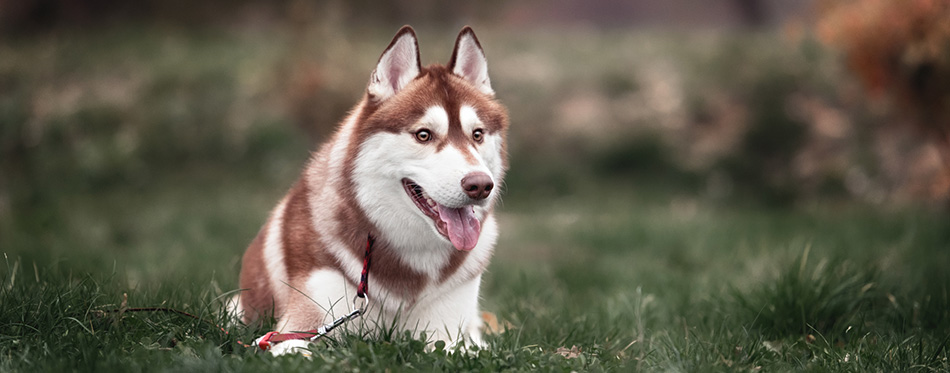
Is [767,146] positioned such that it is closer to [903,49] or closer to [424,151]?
[903,49]

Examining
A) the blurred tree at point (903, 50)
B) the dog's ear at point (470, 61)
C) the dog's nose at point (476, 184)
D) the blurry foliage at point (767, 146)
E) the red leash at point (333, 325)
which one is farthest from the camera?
the blurry foliage at point (767, 146)

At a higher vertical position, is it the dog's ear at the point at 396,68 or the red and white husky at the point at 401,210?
the dog's ear at the point at 396,68

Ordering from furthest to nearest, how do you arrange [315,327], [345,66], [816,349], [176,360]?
[345,66]
[816,349]
[315,327]
[176,360]

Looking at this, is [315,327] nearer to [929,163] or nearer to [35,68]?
[929,163]

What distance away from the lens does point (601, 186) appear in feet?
36.8

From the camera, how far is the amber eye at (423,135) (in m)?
2.98

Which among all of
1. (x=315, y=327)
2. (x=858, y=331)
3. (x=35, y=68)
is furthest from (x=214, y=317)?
(x=35, y=68)

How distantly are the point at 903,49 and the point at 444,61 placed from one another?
672cm

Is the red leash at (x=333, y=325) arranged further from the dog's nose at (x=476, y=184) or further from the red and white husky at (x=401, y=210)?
the dog's nose at (x=476, y=184)

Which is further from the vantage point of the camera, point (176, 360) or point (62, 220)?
point (62, 220)

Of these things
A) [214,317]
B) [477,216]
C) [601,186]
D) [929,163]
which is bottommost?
[601,186]

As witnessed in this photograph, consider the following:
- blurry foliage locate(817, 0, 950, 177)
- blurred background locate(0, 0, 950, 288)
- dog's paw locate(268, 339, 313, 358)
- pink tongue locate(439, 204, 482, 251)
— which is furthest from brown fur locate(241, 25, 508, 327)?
blurry foliage locate(817, 0, 950, 177)

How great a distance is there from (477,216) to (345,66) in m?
5.93

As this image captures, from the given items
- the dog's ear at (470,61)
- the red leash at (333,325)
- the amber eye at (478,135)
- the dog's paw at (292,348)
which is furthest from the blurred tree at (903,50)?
the dog's paw at (292,348)
